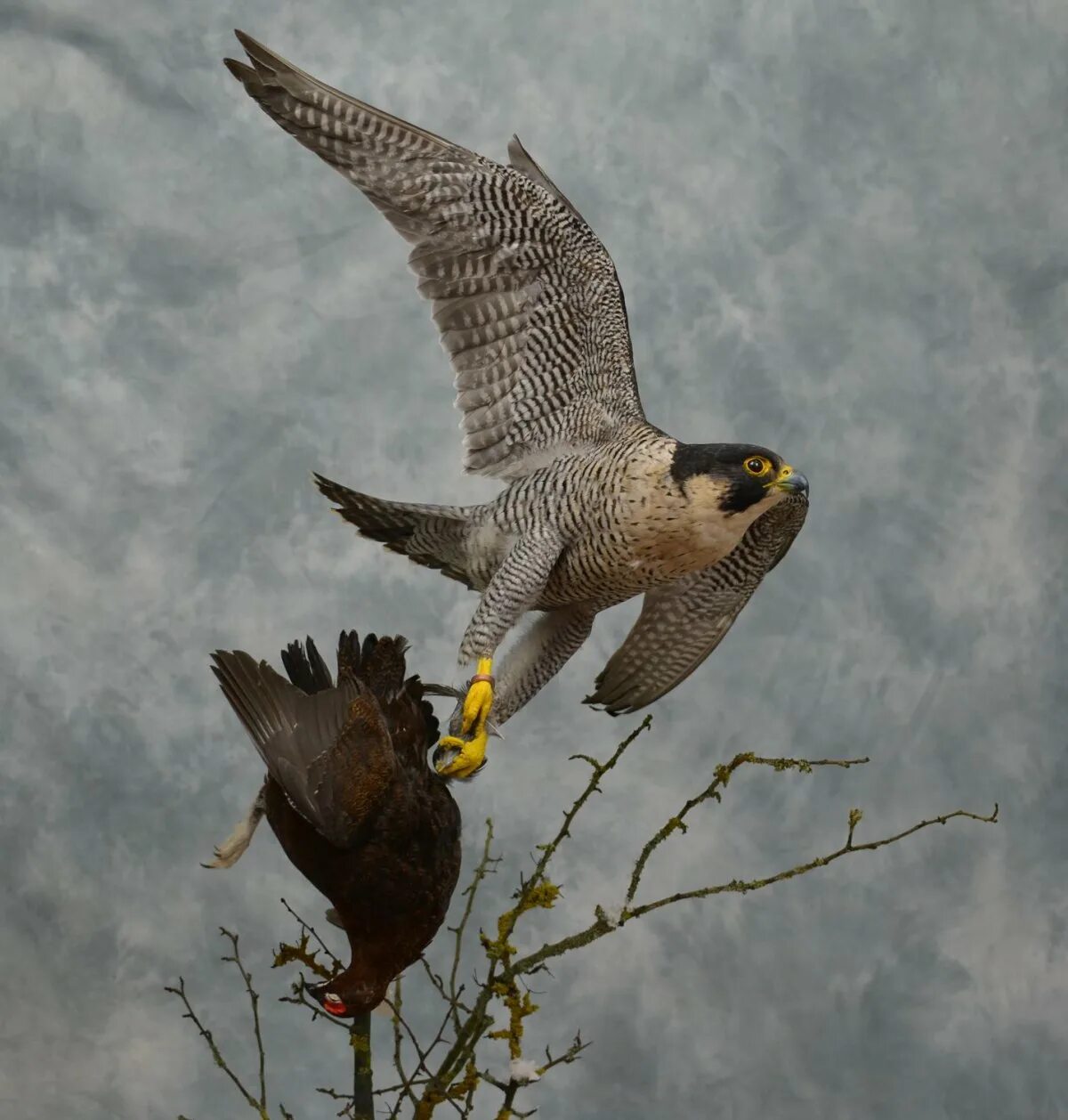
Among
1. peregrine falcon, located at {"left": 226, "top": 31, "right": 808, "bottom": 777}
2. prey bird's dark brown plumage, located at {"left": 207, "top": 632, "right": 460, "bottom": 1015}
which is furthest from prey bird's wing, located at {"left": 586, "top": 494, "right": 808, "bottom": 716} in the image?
prey bird's dark brown plumage, located at {"left": 207, "top": 632, "right": 460, "bottom": 1015}

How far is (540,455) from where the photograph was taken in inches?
141

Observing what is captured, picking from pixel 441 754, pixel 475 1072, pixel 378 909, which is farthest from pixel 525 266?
pixel 475 1072

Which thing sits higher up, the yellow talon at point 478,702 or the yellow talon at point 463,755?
the yellow talon at point 478,702

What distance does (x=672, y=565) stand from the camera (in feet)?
10.5

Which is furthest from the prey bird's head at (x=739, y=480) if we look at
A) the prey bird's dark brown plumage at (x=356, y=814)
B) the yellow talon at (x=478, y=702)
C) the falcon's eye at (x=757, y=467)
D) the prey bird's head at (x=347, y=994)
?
the prey bird's head at (x=347, y=994)

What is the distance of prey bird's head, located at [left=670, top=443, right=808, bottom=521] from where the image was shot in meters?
3.04

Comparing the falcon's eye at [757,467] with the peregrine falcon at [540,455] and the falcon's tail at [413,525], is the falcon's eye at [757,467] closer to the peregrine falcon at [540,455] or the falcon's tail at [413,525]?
the peregrine falcon at [540,455]

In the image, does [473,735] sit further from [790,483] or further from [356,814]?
[790,483]

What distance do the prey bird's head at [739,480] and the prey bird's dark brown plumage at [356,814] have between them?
79cm

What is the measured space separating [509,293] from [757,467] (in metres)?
0.82

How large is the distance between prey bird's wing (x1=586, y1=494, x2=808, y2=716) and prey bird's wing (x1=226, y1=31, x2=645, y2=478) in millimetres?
400

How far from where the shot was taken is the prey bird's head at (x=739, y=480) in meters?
3.04

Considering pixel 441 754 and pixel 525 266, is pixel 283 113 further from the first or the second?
pixel 441 754

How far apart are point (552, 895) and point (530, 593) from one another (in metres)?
0.95
